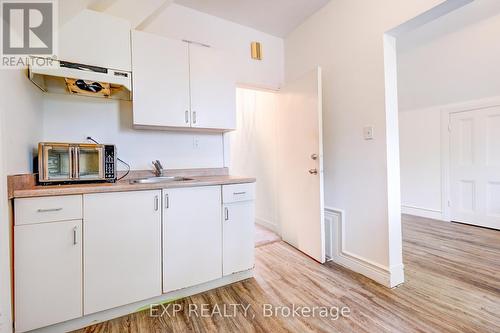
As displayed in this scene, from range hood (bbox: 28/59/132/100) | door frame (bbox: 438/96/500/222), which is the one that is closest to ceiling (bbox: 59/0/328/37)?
range hood (bbox: 28/59/132/100)

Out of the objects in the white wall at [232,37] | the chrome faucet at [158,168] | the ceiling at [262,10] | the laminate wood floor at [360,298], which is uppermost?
the ceiling at [262,10]

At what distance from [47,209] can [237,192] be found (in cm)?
123

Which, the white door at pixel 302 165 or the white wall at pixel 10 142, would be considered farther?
the white door at pixel 302 165

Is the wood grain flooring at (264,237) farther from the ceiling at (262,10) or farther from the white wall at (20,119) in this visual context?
the ceiling at (262,10)

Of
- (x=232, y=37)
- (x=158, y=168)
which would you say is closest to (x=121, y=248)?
(x=158, y=168)

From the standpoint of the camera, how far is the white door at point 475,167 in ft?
10.6

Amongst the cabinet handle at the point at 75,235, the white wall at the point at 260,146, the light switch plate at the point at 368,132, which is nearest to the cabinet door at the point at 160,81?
the cabinet handle at the point at 75,235

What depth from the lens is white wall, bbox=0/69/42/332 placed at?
3.82 ft

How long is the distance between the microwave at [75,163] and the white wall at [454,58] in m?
4.08

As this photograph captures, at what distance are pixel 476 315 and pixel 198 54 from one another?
285cm

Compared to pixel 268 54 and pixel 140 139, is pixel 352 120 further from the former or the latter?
pixel 140 139

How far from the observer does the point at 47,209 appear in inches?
51.7
